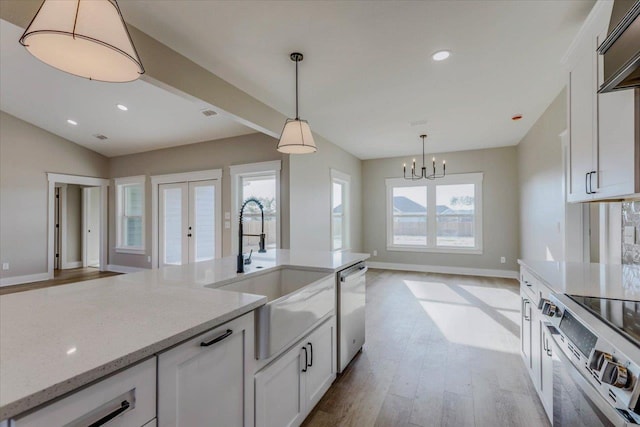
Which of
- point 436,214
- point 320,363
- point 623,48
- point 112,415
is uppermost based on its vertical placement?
point 623,48

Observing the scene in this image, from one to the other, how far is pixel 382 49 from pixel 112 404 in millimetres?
2789

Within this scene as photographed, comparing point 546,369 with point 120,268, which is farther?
point 120,268

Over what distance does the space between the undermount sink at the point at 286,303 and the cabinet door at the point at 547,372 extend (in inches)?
49.2

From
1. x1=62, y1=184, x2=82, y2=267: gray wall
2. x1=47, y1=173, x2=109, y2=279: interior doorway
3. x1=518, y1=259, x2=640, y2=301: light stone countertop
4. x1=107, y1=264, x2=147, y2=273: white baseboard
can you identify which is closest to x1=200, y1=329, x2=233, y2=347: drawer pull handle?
x1=518, y1=259, x2=640, y2=301: light stone countertop

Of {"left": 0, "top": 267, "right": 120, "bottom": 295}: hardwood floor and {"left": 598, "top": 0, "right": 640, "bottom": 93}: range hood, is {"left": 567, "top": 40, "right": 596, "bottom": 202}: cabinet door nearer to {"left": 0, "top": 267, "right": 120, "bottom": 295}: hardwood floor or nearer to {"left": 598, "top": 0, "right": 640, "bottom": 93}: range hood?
{"left": 598, "top": 0, "right": 640, "bottom": 93}: range hood

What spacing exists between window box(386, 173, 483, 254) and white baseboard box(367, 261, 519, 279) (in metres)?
0.37

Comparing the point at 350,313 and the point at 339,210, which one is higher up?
the point at 339,210

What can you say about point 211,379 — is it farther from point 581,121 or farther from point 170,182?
point 170,182

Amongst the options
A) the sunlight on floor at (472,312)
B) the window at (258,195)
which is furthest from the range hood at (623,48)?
the window at (258,195)

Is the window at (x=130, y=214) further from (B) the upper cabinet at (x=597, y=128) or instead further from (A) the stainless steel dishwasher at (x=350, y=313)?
(B) the upper cabinet at (x=597, y=128)

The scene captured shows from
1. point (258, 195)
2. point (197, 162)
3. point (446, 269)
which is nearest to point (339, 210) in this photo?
point (258, 195)

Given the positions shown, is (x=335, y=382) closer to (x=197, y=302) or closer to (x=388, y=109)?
(x=197, y=302)

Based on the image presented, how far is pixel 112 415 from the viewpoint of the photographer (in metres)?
0.71

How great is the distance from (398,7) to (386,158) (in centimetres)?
502
